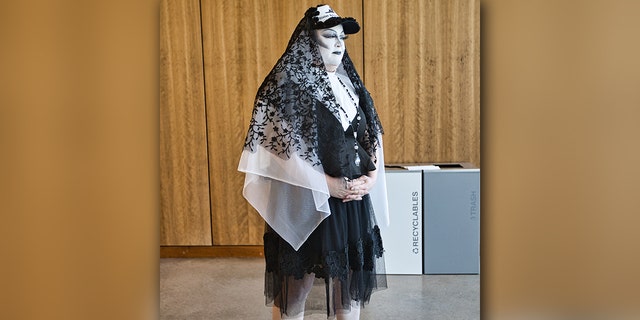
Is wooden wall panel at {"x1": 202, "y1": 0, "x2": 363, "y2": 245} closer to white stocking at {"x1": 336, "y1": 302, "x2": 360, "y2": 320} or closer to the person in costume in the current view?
the person in costume

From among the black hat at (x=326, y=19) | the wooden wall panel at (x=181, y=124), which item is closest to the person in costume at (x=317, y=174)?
the black hat at (x=326, y=19)

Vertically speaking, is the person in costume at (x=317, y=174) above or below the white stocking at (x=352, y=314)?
above

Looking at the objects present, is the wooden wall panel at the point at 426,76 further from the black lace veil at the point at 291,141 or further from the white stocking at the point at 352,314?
the white stocking at the point at 352,314

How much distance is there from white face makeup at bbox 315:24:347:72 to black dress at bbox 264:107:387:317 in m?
0.11

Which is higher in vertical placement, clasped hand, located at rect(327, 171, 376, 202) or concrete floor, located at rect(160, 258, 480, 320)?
clasped hand, located at rect(327, 171, 376, 202)

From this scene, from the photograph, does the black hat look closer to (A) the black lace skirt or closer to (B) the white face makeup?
(B) the white face makeup

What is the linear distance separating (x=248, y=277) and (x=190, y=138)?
1.17 feet

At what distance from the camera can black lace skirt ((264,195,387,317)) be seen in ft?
4.80

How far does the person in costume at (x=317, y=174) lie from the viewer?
4.65ft

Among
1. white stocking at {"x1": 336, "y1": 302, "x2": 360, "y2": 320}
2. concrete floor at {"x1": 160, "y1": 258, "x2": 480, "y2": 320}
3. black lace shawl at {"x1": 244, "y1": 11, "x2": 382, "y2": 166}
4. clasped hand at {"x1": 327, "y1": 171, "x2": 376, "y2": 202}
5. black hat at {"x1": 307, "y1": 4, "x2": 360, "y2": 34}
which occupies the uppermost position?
black hat at {"x1": 307, "y1": 4, "x2": 360, "y2": 34}

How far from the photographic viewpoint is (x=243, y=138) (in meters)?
1.43

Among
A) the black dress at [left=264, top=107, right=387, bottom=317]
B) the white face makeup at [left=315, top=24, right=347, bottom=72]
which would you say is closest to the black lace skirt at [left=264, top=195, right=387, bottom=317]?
the black dress at [left=264, top=107, right=387, bottom=317]

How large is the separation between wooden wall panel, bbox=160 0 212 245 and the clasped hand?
30 centimetres
